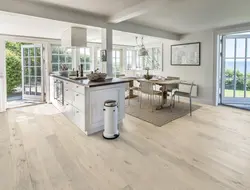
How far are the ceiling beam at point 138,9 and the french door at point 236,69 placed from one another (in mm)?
3299

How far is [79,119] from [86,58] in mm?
3732

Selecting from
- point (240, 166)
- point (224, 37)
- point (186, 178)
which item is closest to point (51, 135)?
point (186, 178)

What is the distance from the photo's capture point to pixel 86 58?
6.45 m

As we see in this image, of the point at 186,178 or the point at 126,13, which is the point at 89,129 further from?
the point at 126,13

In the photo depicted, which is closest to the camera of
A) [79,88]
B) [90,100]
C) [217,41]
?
[90,100]

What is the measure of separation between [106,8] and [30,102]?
13.3 ft

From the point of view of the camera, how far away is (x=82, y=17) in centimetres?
340

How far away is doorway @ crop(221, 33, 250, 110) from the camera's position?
5.03 metres

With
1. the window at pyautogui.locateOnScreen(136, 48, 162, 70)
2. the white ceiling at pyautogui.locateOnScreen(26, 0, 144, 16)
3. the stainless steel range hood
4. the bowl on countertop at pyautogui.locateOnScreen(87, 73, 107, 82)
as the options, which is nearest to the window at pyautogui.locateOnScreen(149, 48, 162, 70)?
the window at pyautogui.locateOnScreen(136, 48, 162, 70)

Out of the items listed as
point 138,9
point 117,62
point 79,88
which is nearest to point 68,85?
point 79,88

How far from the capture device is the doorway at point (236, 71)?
503 cm

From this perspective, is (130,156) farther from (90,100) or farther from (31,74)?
(31,74)

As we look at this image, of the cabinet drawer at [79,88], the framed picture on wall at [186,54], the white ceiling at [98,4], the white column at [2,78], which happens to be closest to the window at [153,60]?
the framed picture on wall at [186,54]

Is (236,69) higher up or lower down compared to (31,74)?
higher up
